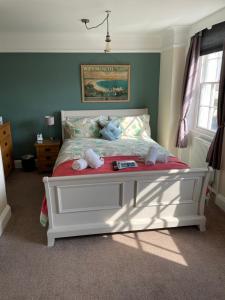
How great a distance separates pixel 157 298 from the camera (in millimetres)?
1651

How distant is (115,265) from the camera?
1962 millimetres

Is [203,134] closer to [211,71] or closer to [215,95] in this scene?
[215,95]

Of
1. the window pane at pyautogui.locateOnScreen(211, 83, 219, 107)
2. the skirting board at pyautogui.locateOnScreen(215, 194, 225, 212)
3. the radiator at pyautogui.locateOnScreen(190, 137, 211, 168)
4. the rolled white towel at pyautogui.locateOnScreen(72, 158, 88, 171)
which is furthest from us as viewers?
the radiator at pyautogui.locateOnScreen(190, 137, 211, 168)

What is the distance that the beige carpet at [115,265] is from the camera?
5.62 ft

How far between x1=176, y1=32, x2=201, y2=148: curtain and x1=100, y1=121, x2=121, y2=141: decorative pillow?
39.7 inches

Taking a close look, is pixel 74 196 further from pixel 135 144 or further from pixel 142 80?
pixel 142 80

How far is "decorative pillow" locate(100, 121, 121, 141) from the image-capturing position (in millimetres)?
3541

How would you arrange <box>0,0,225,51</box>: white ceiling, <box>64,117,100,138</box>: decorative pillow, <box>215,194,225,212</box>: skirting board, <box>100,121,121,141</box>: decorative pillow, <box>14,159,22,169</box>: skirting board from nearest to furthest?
<box>0,0,225,51</box>: white ceiling
<box>215,194,225,212</box>: skirting board
<box>100,121,121,141</box>: decorative pillow
<box>64,117,100,138</box>: decorative pillow
<box>14,159,22,169</box>: skirting board

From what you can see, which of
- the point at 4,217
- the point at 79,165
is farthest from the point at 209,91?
the point at 4,217

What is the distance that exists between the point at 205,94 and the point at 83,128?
1975 mm

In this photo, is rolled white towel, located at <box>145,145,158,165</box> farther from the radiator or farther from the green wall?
the green wall

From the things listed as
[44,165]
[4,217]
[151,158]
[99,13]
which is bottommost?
[4,217]

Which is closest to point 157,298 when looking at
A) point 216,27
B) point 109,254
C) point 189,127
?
point 109,254

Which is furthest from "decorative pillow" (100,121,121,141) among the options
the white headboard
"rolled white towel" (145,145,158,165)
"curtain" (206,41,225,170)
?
"curtain" (206,41,225,170)
